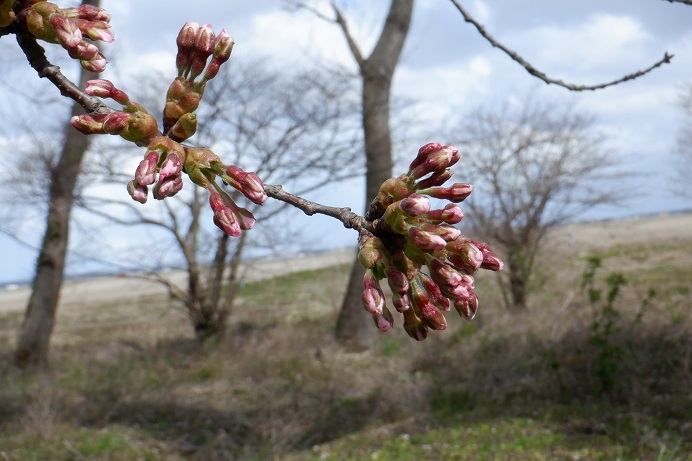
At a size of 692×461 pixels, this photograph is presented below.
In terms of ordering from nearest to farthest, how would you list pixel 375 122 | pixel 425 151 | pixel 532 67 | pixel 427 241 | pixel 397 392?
1. pixel 427 241
2. pixel 425 151
3. pixel 532 67
4. pixel 397 392
5. pixel 375 122

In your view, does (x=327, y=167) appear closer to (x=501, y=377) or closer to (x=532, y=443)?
(x=501, y=377)

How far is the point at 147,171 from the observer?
2.68 ft

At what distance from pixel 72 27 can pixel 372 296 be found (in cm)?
51

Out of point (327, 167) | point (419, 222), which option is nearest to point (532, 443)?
point (419, 222)

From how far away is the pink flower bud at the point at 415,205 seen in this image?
83 centimetres

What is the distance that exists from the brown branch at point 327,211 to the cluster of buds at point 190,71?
137 mm

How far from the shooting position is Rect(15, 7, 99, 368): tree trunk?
1064cm

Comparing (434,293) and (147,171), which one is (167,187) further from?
(434,293)

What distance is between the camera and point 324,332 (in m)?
12.6

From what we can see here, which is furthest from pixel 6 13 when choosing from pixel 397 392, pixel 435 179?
pixel 397 392

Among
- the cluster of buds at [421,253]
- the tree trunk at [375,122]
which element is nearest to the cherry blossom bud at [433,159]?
the cluster of buds at [421,253]

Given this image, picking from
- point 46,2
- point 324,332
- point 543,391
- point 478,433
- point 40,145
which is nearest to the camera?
point 46,2

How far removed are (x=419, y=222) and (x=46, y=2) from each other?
0.57 meters

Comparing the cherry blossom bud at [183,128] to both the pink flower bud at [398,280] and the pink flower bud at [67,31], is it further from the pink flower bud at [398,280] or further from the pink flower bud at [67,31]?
the pink flower bud at [398,280]
